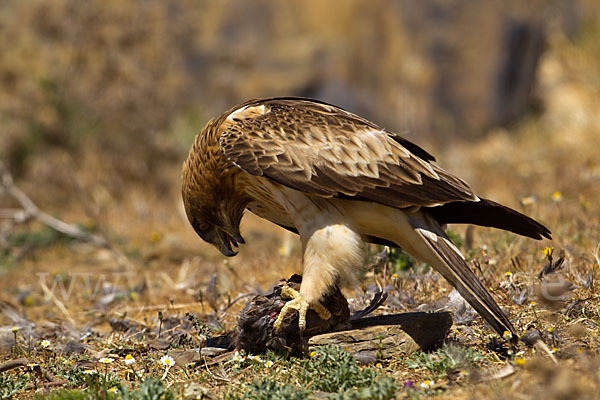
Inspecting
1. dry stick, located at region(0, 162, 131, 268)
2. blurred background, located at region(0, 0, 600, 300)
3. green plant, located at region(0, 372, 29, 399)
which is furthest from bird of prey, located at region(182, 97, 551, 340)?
blurred background, located at region(0, 0, 600, 300)

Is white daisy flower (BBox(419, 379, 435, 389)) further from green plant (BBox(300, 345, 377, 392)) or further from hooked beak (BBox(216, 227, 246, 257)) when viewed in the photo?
hooked beak (BBox(216, 227, 246, 257))

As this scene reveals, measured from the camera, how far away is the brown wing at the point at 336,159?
12.3ft

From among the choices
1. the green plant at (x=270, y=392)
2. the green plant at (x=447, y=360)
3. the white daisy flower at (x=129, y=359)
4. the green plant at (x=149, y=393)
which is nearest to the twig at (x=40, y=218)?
the white daisy flower at (x=129, y=359)

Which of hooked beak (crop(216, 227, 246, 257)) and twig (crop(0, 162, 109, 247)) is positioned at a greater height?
hooked beak (crop(216, 227, 246, 257))

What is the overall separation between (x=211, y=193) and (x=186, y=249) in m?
3.97

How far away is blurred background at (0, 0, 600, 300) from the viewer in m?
11.0

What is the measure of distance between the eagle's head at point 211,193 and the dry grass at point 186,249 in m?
0.60

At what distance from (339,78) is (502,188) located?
14.4 feet

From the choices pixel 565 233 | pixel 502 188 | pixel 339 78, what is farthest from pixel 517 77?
pixel 565 233

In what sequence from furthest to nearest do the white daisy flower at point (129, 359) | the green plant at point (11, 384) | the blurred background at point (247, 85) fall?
the blurred background at point (247, 85) < the white daisy flower at point (129, 359) < the green plant at point (11, 384)

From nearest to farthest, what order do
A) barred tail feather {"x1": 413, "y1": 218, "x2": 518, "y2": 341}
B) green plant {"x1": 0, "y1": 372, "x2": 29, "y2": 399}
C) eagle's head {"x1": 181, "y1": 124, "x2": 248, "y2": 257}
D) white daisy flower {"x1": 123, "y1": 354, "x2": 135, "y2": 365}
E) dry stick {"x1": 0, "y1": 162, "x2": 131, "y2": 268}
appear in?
1. barred tail feather {"x1": 413, "y1": 218, "x2": 518, "y2": 341}
2. green plant {"x1": 0, "y1": 372, "x2": 29, "y2": 399}
3. white daisy flower {"x1": 123, "y1": 354, "x2": 135, "y2": 365}
4. eagle's head {"x1": 181, "y1": 124, "x2": 248, "y2": 257}
5. dry stick {"x1": 0, "y1": 162, "x2": 131, "y2": 268}

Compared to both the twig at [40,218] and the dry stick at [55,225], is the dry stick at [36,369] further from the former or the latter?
the twig at [40,218]

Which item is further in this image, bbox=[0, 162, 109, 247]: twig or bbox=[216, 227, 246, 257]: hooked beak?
bbox=[0, 162, 109, 247]: twig

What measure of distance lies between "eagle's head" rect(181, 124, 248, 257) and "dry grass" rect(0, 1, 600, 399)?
0.60m
